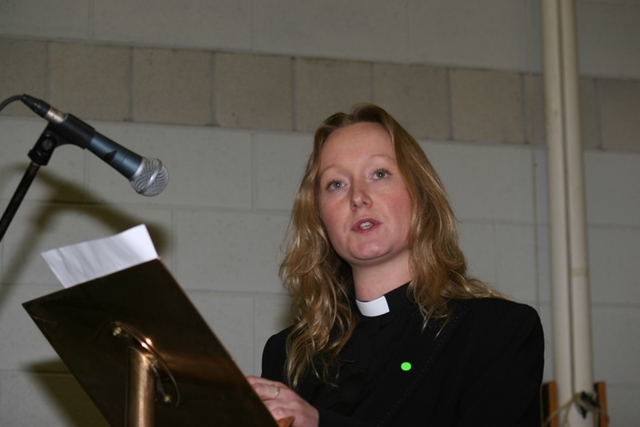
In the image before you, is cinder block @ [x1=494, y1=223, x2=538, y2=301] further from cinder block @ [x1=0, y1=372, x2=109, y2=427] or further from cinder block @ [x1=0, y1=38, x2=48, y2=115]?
cinder block @ [x1=0, y1=38, x2=48, y2=115]

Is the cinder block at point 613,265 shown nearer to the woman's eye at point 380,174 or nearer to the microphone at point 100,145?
the woman's eye at point 380,174

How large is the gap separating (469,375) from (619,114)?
2.03m

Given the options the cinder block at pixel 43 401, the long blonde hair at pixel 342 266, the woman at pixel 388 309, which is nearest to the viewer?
the woman at pixel 388 309

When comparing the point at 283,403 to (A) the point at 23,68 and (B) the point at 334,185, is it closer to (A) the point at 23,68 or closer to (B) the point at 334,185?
(B) the point at 334,185

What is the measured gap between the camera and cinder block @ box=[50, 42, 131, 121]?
3.39 meters

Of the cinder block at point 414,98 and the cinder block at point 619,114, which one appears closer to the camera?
the cinder block at point 414,98

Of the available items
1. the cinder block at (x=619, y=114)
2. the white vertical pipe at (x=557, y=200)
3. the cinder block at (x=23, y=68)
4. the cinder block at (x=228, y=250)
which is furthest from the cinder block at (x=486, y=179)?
the cinder block at (x=23, y=68)

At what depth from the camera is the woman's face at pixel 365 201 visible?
Answer: 7.73ft

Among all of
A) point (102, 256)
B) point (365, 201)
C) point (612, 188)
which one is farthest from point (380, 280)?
point (612, 188)

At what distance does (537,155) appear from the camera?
3.68 m

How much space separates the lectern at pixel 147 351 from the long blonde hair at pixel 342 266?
0.66m

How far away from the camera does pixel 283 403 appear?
68.0 inches

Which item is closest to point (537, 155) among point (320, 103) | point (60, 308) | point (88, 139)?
point (320, 103)

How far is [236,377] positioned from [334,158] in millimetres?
1107
